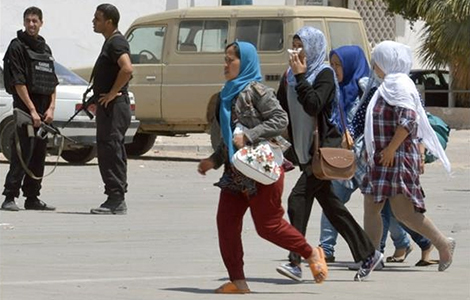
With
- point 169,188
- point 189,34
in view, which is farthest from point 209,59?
point 169,188

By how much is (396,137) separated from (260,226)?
126cm

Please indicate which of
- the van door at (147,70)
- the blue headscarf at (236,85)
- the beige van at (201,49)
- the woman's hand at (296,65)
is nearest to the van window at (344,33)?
the beige van at (201,49)

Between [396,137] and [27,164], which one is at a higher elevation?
[396,137]

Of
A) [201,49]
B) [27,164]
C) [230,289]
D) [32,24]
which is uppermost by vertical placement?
[32,24]

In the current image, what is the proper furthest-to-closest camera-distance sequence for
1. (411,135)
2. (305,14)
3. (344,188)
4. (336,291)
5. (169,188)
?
(305,14) → (169,188) → (344,188) → (411,135) → (336,291)

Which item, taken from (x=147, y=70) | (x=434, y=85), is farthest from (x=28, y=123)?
(x=434, y=85)

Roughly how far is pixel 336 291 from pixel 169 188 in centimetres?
878

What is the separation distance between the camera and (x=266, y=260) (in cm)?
1123

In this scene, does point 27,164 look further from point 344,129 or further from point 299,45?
point 299,45

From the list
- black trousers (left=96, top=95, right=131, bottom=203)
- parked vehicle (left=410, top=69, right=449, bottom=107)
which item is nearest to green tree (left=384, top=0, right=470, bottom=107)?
parked vehicle (left=410, top=69, right=449, bottom=107)

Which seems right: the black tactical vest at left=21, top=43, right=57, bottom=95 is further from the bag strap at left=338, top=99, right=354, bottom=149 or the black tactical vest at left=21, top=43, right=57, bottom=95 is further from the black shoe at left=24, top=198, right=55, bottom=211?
the bag strap at left=338, top=99, right=354, bottom=149

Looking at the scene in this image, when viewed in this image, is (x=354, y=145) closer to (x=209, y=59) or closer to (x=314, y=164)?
(x=314, y=164)

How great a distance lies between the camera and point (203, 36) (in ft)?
77.7

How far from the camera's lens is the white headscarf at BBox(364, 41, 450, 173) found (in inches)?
400
